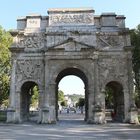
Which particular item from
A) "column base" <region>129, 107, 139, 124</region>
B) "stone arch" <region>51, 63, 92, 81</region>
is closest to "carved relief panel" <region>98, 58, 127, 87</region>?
"stone arch" <region>51, 63, 92, 81</region>

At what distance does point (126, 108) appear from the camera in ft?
77.4

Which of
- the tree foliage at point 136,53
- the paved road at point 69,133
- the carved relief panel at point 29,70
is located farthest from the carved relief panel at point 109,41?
the paved road at point 69,133

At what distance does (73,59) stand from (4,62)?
14046mm

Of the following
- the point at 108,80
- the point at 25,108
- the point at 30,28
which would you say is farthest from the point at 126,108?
the point at 30,28

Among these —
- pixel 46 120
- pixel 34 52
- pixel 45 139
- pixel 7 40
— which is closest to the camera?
pixel 45 139

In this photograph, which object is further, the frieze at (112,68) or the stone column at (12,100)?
the frieze at (112,68)

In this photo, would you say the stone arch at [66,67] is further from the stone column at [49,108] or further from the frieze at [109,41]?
the frieze at [109,41]

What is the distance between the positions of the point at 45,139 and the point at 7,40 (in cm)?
2468

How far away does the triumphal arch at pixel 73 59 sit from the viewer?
2373 cm

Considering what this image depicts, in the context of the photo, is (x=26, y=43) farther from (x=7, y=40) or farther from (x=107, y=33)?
(x=7, y=40)

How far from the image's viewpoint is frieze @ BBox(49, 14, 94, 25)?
2536 cm

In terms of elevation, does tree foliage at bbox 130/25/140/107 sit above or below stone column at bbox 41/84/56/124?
above

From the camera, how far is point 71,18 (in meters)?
25.5

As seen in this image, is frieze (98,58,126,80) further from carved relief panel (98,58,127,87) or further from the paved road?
the paved road
